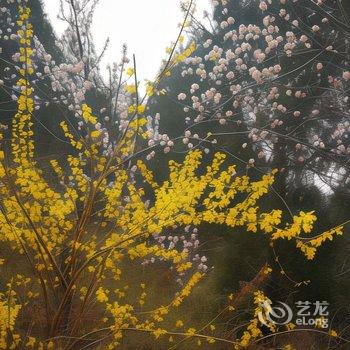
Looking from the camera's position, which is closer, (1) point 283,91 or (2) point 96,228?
(2) point 96,228

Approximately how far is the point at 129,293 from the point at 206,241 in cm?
224

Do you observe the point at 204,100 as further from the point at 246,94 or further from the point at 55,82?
the point at 55,82

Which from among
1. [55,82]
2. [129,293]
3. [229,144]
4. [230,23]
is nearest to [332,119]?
[229,144]

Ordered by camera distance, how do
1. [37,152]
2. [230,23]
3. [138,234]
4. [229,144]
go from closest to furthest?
1. [138,234]
2. [229,144]
3. [230,23]
4. [37,152]

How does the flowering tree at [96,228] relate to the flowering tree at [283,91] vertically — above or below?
below

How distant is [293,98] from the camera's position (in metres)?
8.79

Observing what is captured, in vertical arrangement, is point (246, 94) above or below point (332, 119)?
above

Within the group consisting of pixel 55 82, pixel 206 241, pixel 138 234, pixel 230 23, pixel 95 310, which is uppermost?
pixel 230 23

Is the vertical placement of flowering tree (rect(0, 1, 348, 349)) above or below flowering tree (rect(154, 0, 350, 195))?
below

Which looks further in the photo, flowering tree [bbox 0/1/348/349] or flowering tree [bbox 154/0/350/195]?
flowering tree [bbox 154/0/350/195]

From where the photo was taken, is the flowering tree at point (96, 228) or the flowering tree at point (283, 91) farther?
the flowering tree at point (283, 91)

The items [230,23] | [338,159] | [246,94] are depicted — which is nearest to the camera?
[338,159]

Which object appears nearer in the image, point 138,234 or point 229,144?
point 138,234

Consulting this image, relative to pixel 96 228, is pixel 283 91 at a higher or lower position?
higher
